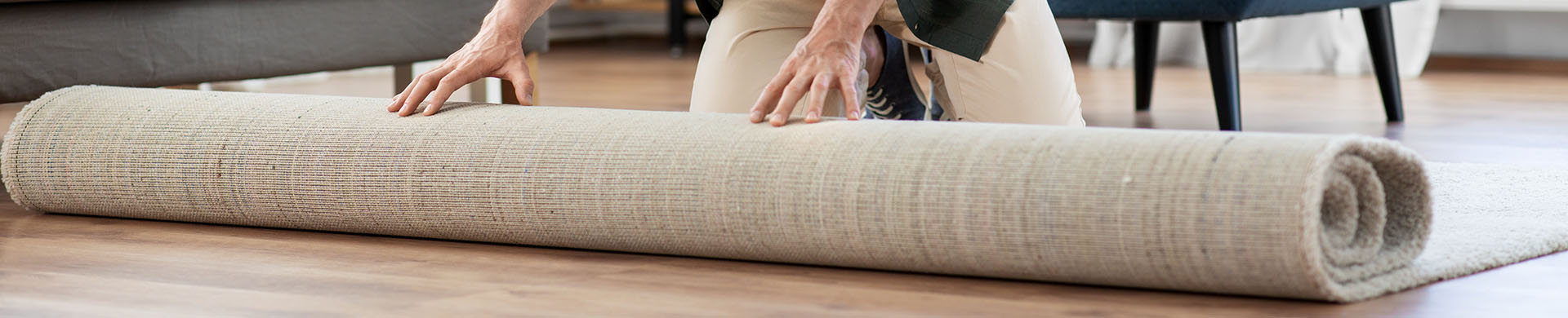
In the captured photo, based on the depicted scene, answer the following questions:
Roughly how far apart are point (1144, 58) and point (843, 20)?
1.54 meters

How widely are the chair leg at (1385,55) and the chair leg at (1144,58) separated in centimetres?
34

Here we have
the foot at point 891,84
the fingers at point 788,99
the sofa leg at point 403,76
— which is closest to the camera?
the fingers at point 788,99

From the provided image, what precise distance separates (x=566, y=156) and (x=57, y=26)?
789 mm

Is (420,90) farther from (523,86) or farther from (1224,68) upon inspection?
(1224,68)

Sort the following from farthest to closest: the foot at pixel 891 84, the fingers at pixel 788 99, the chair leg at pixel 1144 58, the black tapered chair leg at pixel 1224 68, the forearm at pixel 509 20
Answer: the chair leg at pixel 1144 58 → the black tapered chair leg at pixel 1224 68 → the foot at pixel 891 84 → the forearm at pixel 509 20 → the fingers at pixel 788 99

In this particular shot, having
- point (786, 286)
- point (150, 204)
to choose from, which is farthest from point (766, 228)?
point (150, 204)

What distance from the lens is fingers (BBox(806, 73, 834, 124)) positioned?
4.03 ft

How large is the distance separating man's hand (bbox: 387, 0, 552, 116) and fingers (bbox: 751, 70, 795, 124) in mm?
249

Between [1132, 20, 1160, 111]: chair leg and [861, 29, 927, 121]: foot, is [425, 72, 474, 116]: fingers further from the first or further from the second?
[1132, 20, 1160, 111]: chair leg

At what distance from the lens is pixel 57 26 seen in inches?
68.2

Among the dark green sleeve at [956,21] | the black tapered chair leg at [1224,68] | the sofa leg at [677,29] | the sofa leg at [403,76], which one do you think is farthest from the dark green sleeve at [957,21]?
the sofa leg at [677,29]

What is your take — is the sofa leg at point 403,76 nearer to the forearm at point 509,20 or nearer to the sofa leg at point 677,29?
the forearm at point 509,20

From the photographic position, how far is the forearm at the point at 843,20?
1.34 m

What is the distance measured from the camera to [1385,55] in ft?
8.46
